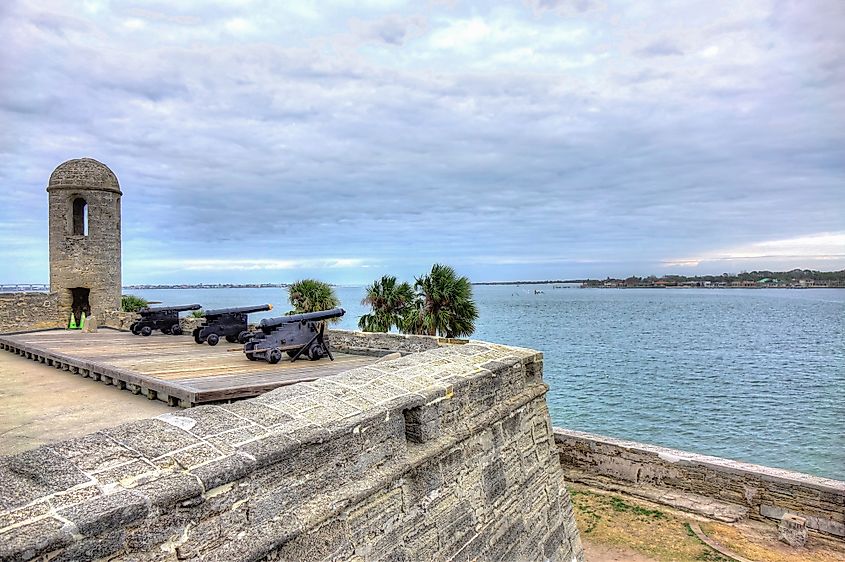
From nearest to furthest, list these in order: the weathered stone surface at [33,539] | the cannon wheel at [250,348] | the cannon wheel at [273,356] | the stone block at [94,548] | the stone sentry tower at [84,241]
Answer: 1. the weathered stone surface at [33,539]
2. the stone block at [94,548]
3. the cannon wheel at [273,356]
4. the cannon wheel at [250,348]
5. the stone sentry tower at [84,241]

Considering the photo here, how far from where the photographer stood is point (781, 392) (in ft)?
103

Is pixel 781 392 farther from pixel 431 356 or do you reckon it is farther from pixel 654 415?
pixel 431 356

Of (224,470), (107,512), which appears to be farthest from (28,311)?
(107,512)

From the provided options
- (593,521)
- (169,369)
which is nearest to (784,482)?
(593,521)

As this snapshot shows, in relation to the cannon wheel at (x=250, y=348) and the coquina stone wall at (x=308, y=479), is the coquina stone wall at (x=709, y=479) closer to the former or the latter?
the coquina stone wall at (x=308, y=479)

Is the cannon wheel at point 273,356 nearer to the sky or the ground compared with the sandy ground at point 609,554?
nearer to the sky

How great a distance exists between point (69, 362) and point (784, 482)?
46.3 ft

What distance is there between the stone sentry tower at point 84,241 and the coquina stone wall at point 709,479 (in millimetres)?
16123

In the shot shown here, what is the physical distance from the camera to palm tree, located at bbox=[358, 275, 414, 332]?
22172 mm

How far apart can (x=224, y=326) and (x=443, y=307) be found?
10678mm

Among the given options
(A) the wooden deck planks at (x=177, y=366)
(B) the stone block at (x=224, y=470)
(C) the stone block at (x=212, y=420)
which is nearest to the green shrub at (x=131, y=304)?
(A) the wooden deck planks at (x=177, y=366)

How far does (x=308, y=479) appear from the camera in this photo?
3834mm

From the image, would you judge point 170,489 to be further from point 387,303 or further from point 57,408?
point 387,303

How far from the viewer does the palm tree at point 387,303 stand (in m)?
22.2
